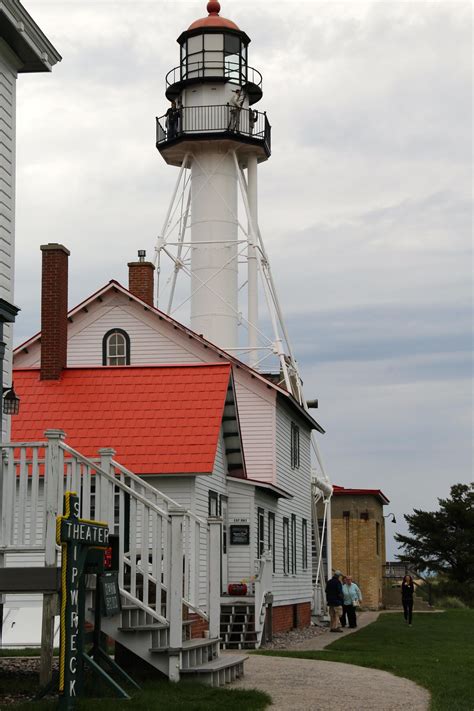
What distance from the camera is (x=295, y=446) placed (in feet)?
129

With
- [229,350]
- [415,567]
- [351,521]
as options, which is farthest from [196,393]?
[415,567]

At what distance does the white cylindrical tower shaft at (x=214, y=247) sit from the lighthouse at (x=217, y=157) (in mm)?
33

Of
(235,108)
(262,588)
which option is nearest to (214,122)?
(235,108)

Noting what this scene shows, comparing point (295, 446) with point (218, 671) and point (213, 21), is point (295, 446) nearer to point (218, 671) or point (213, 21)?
point (213, 21)

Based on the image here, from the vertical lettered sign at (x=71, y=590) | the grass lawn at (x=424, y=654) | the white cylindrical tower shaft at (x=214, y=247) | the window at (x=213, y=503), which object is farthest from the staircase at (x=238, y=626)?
the vertical lettered sign at (x=71, y=590)

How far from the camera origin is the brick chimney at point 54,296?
31.5 metres

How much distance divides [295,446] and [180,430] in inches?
498

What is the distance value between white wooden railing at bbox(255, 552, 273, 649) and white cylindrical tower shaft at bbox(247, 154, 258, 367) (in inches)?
379

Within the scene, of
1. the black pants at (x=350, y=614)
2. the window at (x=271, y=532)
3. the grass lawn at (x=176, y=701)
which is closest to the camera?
the grass lawn at (x=176, y=701)

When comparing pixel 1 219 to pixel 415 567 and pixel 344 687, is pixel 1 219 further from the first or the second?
pixel 415 567

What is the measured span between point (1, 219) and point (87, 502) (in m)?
4.34

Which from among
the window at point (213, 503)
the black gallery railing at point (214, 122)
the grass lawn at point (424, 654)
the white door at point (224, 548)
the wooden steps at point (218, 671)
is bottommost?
the grass lawn at point (424, 654)

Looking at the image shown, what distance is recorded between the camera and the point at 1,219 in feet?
56.7

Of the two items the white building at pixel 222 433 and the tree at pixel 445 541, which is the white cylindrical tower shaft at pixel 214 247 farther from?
the tree at pixel 445 541
